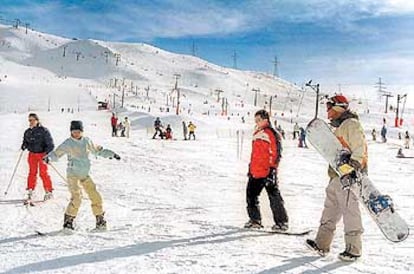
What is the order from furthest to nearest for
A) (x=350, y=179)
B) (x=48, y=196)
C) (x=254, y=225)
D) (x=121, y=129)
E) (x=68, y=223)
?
(x=121, y=129) → (x=48, y=196) → (x=254, y=225) → (x=68, y=223) → (x=350, y=179)

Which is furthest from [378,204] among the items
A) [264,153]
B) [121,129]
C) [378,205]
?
[121,129]

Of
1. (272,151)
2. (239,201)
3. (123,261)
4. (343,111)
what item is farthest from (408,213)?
(123,261)

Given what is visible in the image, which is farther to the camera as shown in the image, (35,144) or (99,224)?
(35,144)

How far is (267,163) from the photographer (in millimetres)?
7004

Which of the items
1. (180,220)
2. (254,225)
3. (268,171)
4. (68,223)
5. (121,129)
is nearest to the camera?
(68,223)

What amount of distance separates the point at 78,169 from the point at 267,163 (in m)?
2.39

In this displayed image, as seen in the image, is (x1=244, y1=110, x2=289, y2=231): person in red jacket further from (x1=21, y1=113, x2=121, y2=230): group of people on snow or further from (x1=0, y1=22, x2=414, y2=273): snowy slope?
(x1=21, y1=113, x2=121, y2=230): group of people on snow

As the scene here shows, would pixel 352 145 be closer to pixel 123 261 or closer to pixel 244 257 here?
pixel 244 257

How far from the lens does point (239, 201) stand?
33.5 feet

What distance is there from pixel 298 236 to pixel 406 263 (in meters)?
1.49

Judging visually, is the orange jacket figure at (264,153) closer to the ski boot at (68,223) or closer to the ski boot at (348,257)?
the ski boot at (348,257)

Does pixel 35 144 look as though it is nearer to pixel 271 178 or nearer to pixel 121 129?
pixel 271 178

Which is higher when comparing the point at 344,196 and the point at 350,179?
the point at 350,179

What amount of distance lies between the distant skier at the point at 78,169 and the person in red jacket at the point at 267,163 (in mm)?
1760
